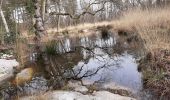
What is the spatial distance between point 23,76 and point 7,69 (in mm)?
946

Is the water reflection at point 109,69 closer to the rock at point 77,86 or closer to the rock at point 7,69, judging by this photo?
the rock at point 77,86

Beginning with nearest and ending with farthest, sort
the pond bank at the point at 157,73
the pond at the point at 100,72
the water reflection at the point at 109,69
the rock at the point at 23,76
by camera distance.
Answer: the pond bank at the point at 157,73 → the pond at the point at 100,72 → the water reflection at the point at 109,69 → the rock at the point at 23,76

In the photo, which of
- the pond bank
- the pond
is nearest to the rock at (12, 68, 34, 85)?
the pond

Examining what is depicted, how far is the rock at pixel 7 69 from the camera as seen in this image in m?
8.00

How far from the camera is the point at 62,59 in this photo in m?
10.9

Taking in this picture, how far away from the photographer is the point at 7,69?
8.84 meters

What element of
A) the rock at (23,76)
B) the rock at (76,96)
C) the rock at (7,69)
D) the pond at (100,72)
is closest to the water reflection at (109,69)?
the pond at (100,72)

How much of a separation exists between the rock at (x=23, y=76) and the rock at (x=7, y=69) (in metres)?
0.26

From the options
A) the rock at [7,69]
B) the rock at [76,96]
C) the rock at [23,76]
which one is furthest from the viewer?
the rock at [7,69]

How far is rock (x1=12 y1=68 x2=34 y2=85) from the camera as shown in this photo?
7.70 metres

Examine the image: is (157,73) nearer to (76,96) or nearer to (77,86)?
(77,86)

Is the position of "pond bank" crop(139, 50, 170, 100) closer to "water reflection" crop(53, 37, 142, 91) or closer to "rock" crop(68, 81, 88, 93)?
"water reflection" crop(53, 37, 142, 91)

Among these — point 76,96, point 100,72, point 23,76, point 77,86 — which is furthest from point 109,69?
point 76,96

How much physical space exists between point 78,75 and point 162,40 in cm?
241
